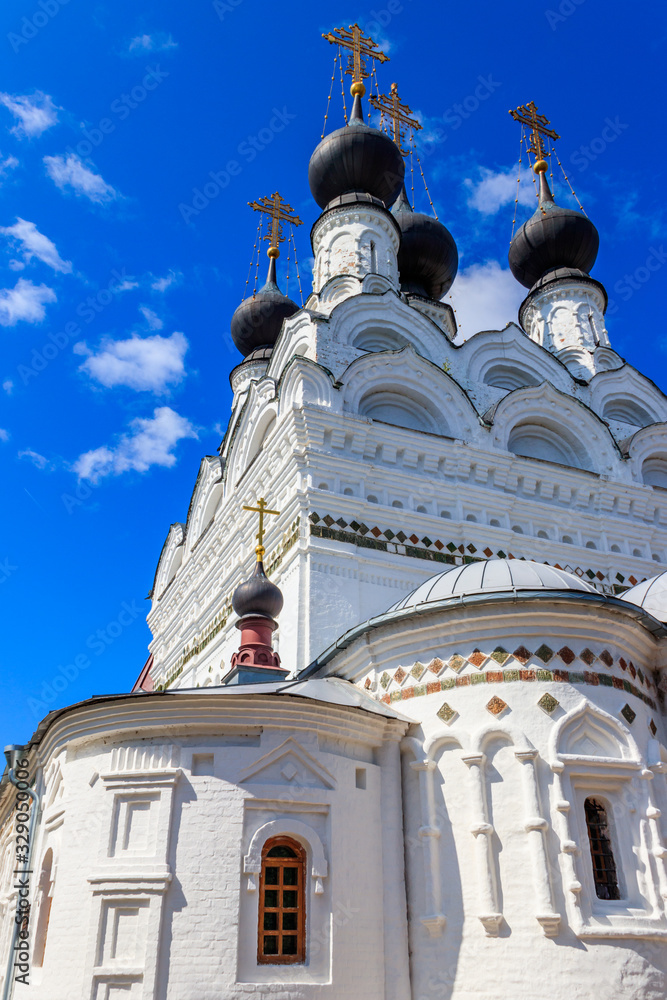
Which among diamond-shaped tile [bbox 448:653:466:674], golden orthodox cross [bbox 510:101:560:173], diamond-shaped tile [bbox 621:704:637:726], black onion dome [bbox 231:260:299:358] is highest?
golden orthodox cross [bbox 510:101:560:173]

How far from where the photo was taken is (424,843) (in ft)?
18.9

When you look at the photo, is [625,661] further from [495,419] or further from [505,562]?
[495,419]

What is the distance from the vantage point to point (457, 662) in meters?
6.16

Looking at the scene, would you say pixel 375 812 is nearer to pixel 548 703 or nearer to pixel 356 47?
pixel 548 703

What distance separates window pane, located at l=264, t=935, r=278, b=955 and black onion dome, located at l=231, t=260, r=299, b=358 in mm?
12797

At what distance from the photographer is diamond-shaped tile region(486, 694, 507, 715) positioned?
589 centimetres

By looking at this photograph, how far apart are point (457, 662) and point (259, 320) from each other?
11750mm

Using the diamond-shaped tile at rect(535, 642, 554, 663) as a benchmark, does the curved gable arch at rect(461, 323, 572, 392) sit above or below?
above

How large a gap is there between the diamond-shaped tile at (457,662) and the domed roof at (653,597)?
1.91 metres

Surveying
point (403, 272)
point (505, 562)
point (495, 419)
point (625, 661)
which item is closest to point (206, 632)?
point (495, 419)

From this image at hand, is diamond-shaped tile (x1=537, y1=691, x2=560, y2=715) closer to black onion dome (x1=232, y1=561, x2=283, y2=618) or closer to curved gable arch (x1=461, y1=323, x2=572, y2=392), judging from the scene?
black onion dome (x1=232, y1=561, x2=283, y2=618)

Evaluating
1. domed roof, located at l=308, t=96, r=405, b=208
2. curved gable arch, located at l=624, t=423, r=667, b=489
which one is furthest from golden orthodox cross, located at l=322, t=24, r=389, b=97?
curved gable arch, located at l=624, t=423, r=667, b=489

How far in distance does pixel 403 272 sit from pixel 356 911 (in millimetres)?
13008

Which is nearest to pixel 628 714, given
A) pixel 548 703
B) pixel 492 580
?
pixel 548 703
